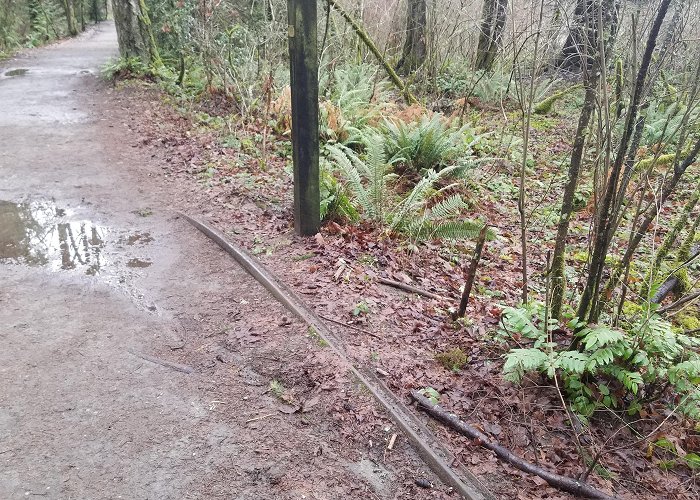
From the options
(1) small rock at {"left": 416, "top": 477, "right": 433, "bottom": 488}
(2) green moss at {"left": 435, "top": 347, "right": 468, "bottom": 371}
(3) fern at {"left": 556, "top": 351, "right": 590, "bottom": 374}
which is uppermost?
(3) fern at {"left": 556, "top": 351, "right": 590, "bottom": 374}

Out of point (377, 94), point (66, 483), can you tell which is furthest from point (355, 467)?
point (377, 94)

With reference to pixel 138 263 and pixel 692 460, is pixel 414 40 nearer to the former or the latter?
pixel 138 263

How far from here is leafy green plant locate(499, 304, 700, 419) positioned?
3.03 metres

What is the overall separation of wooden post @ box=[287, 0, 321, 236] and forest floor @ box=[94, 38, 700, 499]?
344 millimetres

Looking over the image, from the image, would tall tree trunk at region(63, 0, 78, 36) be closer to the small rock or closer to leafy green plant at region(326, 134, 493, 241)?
A: leafy green plant at region(326, 134, 493, 241)

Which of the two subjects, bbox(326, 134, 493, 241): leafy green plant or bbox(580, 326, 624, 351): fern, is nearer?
bbox(580, 326, 624, 351): fern

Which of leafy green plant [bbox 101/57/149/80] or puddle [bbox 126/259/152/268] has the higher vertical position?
leafy green plant [bbox 101/57/149/80]

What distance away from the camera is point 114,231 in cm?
575

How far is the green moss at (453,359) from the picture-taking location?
12.3 feet

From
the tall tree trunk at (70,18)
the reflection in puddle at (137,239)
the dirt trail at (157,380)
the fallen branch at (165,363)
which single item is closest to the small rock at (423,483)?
the dirt trail at (157,380)

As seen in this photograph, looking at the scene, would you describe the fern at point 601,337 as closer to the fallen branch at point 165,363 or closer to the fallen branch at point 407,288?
the fallen branch at point 407,288

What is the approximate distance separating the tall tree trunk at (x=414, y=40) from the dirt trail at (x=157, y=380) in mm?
9397

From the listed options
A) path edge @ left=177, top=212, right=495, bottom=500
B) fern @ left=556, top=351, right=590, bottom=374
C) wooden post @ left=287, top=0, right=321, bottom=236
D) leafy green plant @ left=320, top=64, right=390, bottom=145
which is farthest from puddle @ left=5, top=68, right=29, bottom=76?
fern @ left=556, top=351, right=590, bottom=374

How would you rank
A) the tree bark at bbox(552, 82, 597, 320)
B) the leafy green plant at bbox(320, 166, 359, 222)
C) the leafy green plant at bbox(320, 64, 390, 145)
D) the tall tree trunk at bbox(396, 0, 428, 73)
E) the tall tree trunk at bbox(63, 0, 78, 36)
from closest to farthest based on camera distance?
the tree bark at bbox(552, 82, 597, 320) → the leafy green plant at bbox(320, 166, 359, 222) → the leafy green plant at bbox(320, 64, 390, 145) → the tall tree trunk at bbox(396, 0, 428, 73) → the tall tree trunk at bbox(63, 0, 78, 36)
